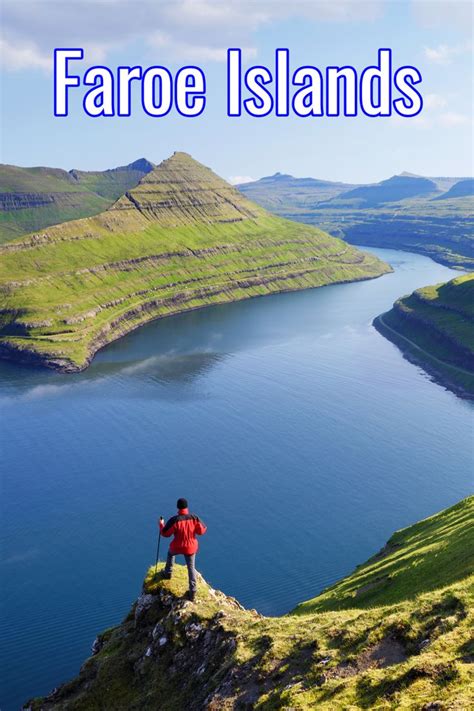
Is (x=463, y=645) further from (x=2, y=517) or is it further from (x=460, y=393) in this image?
(x=460, y=393)

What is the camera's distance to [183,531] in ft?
116

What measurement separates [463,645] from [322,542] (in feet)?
253

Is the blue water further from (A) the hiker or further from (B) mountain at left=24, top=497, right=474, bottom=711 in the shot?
(A) the hiker

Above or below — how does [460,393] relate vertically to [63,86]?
below

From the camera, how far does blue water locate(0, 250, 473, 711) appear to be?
288 feet

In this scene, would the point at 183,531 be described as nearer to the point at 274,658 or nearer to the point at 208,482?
the point at 274,658

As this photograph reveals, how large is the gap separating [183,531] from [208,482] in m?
89.0

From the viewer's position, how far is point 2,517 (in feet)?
370

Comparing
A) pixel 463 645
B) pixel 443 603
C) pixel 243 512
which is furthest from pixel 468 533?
pixel 243 512

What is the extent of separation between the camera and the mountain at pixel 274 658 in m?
23.9

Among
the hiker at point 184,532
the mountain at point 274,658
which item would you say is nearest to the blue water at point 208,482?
the mountain at point 274,658

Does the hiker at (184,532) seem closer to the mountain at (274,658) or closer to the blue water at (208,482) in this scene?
the mountain at (274,658)

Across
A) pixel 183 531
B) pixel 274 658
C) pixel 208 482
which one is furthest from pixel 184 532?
pixel 208 482

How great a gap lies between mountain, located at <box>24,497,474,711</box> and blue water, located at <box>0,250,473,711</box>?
40701mm
